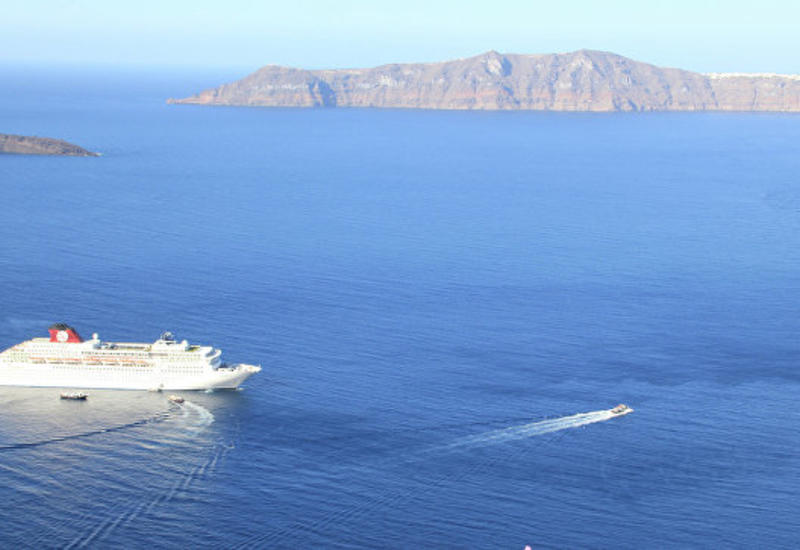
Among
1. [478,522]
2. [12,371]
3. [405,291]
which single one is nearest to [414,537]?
[478,522]

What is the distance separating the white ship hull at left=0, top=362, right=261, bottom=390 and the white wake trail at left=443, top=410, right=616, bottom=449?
17343 mm

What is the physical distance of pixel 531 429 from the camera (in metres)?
67.7

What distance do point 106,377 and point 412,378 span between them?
66.4ft

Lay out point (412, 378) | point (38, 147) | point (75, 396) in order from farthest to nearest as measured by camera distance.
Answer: point (38, 147), point (412, 378), point (75, 396)

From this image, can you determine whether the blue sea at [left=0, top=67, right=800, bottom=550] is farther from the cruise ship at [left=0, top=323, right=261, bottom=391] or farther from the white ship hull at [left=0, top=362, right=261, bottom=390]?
the cruise ship at [left=0, top=323, right=261, bottom=391]

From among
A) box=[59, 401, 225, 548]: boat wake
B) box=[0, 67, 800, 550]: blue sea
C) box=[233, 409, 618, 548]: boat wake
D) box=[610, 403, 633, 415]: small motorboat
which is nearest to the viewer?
box=[59, 401, 225, 548]: boat wake

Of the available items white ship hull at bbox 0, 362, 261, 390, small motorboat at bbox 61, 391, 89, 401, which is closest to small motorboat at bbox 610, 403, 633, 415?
white ship hull at bbox 0, 362, 261, 390

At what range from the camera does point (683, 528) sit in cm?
5584

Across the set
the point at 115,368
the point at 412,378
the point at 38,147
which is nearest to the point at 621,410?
the point at 412,378

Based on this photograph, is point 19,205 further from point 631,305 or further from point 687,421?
point 687,421

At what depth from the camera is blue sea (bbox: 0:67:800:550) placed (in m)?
56.5

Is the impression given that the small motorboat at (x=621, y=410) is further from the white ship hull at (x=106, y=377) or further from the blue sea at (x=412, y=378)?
the white ship hull at (x=106, y=377)

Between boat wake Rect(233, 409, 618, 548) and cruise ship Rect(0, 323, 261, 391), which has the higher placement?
cruise ship Rect(0, 323, 261, 391)

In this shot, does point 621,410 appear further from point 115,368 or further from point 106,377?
point 106,377
